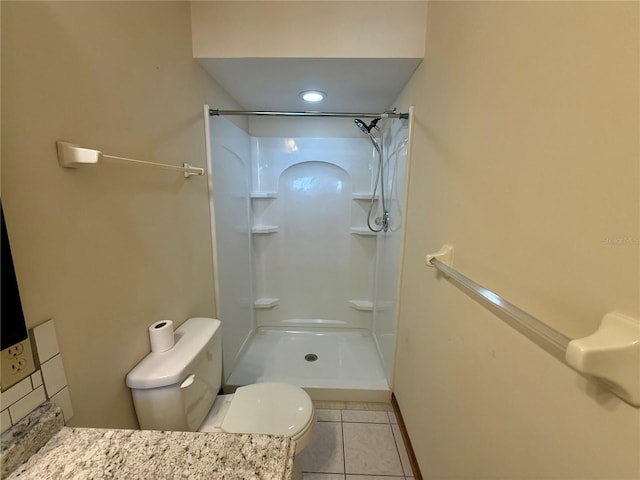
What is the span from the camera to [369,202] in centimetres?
251

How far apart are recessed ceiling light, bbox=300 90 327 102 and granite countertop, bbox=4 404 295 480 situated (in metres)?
1.86

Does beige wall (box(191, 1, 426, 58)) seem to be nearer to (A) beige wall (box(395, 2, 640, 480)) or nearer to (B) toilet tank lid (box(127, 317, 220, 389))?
(A) beige wall (box(395, 2, 640, 480))

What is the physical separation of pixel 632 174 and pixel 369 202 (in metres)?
2.13

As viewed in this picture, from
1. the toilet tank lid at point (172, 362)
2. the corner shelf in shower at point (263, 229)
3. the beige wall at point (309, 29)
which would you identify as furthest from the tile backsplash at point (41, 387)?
the corner shelf in shower at point (263, 229)

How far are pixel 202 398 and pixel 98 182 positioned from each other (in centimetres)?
93

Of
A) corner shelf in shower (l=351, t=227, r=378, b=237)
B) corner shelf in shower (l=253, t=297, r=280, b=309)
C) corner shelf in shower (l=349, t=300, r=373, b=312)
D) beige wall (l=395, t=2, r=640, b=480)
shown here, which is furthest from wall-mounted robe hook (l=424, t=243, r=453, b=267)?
corner shelf in shower (l=253, t=297, r=280, b=309)

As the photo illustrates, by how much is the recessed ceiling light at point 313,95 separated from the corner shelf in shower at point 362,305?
1.78 metres

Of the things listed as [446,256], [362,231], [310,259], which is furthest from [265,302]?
[446,256]

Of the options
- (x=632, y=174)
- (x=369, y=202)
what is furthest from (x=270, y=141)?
(x=632, y=174)

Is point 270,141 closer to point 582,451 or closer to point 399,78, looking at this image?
point 399,78

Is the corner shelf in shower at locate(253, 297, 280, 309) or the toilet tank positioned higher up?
the toilet tank

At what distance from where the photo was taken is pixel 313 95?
1.86 meters

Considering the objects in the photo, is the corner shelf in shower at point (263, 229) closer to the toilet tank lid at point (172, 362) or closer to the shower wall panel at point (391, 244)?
the shower wall panel at point (391, 244)

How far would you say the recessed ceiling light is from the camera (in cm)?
181
